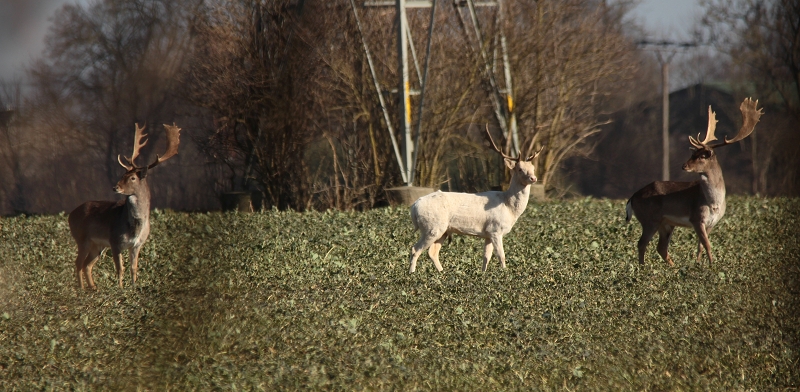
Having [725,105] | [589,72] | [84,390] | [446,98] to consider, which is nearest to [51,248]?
[84,390]

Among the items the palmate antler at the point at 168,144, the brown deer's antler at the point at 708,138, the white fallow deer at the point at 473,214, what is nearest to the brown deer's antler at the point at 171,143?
the palmate antler at the point at 168,144

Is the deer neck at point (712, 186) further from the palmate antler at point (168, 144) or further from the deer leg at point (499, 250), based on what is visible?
the palmate antler at point (168, 144)

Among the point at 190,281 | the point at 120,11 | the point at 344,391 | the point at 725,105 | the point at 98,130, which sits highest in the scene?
the point at 120,11

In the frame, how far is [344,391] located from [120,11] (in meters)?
2.96

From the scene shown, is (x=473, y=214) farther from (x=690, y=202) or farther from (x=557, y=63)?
(x=557, y=63)

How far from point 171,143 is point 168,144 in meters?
0.01

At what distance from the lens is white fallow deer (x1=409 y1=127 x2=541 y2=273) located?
295 inches

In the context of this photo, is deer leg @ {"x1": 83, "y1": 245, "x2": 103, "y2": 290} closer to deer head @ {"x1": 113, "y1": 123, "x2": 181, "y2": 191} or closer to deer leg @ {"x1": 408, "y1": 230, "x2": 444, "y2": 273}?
deer leg @ {"x1": 408, "y1": 230, "x2": 444, "y2": 273}

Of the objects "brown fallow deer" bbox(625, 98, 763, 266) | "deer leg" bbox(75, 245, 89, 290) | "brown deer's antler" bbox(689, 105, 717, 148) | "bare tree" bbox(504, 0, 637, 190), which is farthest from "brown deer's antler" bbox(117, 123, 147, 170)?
"bare tree" bbox(504, 0, 637, 190)

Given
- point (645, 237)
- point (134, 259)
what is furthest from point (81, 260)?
point (645, 237)

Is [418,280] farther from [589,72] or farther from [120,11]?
[589,72]

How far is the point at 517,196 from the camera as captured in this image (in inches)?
306

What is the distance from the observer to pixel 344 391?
4.12 metres

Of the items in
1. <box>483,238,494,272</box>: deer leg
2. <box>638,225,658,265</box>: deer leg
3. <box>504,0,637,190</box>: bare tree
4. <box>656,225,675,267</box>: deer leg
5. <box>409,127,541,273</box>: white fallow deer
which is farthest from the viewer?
<box>504,0,637,190</box>: bare tree
